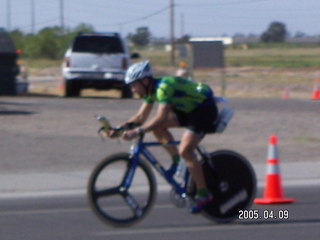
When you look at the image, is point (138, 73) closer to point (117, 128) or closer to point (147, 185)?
point (117, 128)

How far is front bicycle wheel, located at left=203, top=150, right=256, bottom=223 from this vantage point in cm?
834

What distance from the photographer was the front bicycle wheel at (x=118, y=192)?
7902 millimetres

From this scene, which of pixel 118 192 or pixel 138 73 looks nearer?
pixel 138 73

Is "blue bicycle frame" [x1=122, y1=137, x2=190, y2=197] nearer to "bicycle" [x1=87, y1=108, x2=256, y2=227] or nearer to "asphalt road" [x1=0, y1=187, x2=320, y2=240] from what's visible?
"bicycle" [x1=87, y1=108, x2=256, y2=227]

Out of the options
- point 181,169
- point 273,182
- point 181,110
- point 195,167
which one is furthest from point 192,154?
point 273,182

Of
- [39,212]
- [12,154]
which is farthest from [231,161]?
[12,154]

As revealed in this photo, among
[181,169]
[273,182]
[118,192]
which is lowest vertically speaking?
[273,182]

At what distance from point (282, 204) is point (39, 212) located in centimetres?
297

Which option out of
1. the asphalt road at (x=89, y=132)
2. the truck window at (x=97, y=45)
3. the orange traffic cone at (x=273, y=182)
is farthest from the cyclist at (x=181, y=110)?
the truck window at (x=97, y=45)

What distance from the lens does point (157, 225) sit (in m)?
8.41

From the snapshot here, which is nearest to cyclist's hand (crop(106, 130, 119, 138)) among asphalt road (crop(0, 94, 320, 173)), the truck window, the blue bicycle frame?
the blue bicycle frame

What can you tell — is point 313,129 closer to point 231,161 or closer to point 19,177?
point 19,177

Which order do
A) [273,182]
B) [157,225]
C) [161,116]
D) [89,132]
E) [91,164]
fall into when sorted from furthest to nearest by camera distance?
1. [89,132]
2. [91,164]
3. [273,182]
4. [157,225]
5. [161,116]

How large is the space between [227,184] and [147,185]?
0.90 m
